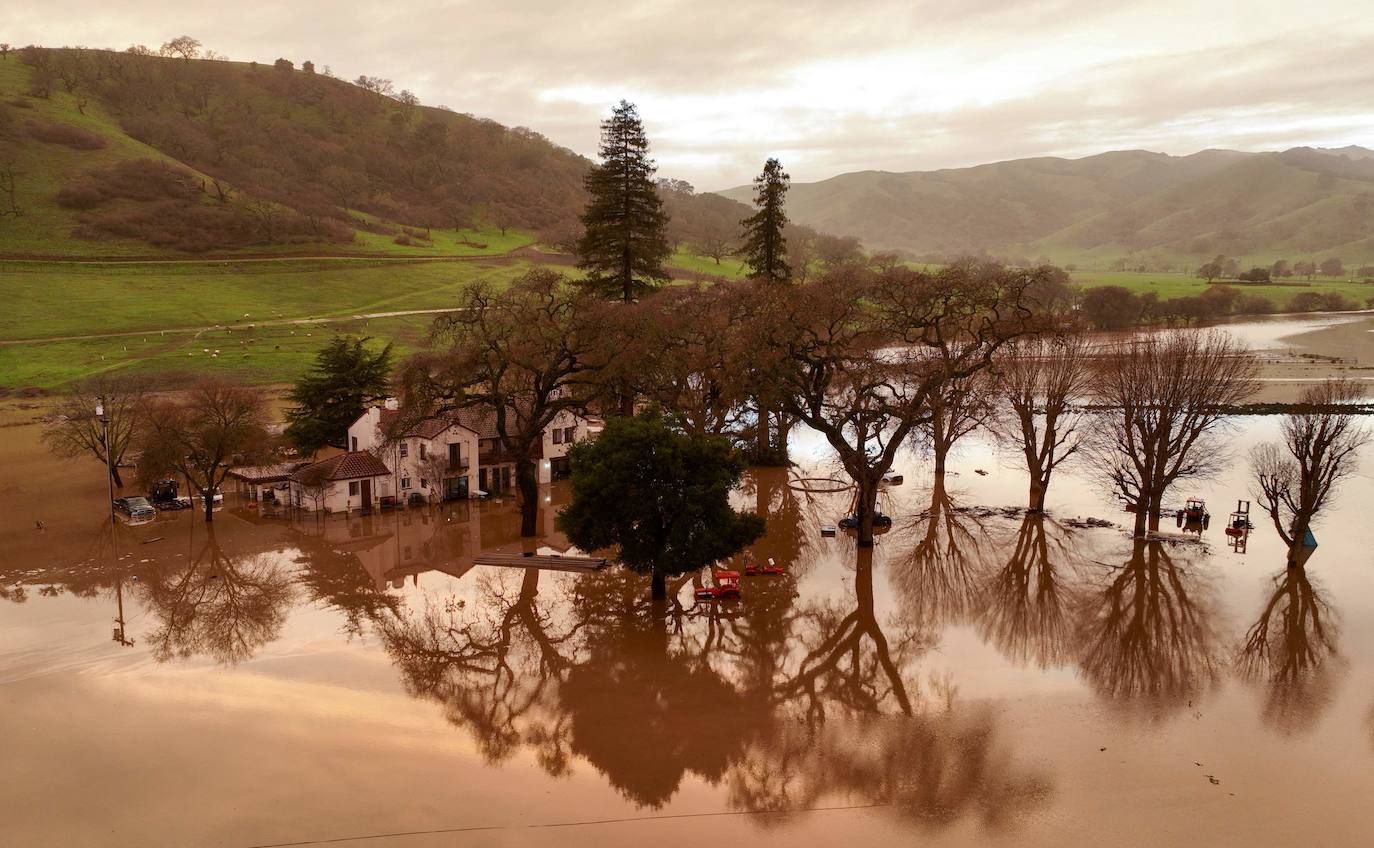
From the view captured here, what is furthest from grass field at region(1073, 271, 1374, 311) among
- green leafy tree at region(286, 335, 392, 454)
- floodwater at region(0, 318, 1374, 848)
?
floodwater at region(0, 318, 1374, 848)

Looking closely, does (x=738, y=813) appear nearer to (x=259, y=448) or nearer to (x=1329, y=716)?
(x=1329, y=716)

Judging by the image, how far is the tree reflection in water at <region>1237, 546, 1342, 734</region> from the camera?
20859 mm

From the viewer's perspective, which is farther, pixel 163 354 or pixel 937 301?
pixel 163 354

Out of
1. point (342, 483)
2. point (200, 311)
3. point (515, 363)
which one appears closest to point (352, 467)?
point (342, 483)

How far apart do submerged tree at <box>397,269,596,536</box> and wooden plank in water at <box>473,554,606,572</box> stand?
8.34 feet

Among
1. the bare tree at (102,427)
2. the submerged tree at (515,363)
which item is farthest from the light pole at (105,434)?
the submerged tree at (515,363)

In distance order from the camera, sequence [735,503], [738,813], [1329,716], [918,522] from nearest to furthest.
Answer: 1. [738,813]
2. [1329,716]
3. [918,522]
4. [735,503]

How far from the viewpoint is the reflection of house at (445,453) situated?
41125 millimetres

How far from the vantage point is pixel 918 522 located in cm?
3834

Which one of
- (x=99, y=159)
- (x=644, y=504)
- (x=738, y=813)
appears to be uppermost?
(x=99, y=159)

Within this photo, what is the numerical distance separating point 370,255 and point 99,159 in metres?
38.2

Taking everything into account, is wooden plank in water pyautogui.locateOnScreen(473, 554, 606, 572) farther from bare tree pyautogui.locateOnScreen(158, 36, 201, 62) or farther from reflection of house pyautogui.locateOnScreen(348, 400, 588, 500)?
bare tree pyautogui.locateOnScreen(158, 36, 201, 62)

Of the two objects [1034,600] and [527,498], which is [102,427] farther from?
[1034,600]

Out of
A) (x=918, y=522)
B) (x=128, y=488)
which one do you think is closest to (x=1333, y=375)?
(x=918, y=522)
